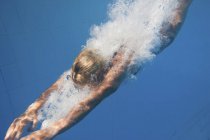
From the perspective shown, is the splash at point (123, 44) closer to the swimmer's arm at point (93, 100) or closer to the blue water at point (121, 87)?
the swimmer's arm at point (93, 100)

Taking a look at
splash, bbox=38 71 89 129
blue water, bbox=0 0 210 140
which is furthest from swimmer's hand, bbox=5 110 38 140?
blue water, bbox=0 0 210 140

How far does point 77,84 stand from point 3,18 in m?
3.30

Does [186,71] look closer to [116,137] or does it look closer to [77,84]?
[116,137]

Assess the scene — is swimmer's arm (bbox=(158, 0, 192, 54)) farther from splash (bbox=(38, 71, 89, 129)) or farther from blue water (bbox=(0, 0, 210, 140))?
splash (bbox=(38, 71, 89, 129))

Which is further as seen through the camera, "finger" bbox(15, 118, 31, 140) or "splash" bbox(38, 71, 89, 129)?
"splash" bbox(38, 71, 89, 129)

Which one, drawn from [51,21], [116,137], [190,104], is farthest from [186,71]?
[51,21]

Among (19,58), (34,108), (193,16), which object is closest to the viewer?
(34,108)

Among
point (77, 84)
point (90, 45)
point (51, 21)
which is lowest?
point (77, 84)

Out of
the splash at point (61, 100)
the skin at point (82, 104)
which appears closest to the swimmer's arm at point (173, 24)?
the skin at point (82, 104)

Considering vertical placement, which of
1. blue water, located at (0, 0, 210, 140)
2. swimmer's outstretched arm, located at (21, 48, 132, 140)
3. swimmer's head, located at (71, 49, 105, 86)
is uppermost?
blue water, located at (0, 0, 210, 140)

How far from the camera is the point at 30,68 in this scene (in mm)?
6824

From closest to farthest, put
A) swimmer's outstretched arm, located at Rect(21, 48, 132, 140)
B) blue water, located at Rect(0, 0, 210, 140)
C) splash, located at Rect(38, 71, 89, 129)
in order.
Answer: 1. swimmer's outstretched arm, located at Rect(21, 48, 132, 140)
2. splash, located at Rect(38, 71, 89, 129)
3. blue water, located at Rect(0, 0, 210, 140)

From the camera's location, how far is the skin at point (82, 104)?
2502 millimetres

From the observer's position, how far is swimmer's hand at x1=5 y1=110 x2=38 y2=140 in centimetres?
278
